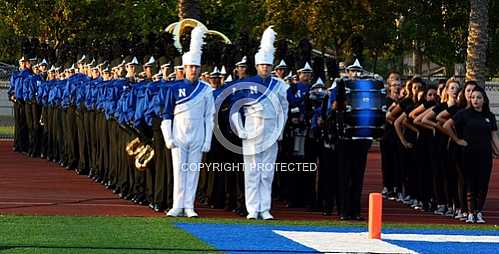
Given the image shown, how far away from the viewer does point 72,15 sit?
141 feet

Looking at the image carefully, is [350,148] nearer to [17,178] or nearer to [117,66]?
[117,66]

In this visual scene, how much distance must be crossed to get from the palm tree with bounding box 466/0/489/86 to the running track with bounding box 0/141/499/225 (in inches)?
287

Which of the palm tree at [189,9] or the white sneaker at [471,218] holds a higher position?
the palm tree at [189,9]

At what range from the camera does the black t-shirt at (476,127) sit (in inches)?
664

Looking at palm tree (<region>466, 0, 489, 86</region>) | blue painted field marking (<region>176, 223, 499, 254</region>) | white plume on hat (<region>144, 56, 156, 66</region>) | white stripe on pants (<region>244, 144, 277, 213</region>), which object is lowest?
blue painted field marking (<region>176, 223, 499, 254</region>)

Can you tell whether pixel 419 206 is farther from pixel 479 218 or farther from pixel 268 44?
pixel 268 44

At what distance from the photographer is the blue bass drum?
16.6m

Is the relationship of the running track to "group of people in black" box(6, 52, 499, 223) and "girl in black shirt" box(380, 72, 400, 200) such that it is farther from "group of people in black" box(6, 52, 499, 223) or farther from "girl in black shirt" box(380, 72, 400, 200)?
"girl in black shirt" box(380, 72, 400, 200)

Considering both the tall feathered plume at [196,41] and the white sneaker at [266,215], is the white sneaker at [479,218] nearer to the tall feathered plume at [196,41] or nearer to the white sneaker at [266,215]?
the white sneaker at [266,215]

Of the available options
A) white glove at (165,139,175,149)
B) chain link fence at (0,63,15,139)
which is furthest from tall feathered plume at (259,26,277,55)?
chain link fence at (0,63,15,139)

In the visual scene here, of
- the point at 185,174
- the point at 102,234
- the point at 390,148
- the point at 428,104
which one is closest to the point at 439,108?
the point at 428,104

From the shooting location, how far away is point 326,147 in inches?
700

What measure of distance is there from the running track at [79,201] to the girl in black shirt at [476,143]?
0.46m

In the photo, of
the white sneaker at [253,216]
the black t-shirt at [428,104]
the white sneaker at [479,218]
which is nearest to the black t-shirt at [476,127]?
the white sneaker at [479,218]
